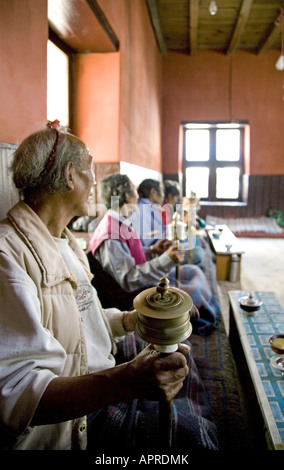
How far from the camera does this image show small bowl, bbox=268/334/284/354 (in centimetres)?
149

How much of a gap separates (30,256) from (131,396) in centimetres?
46

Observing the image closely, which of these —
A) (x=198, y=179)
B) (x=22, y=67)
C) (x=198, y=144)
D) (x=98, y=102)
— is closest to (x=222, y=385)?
(x=22, y=67)

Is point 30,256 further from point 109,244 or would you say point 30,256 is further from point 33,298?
point 109,244

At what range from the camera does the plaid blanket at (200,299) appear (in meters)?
2.26

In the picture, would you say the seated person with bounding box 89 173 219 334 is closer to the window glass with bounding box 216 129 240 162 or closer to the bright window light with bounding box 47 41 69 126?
the bright window light with bounding box 47 41 69 126

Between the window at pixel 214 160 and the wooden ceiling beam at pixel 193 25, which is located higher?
the wooden ceiling beam at pixel 193 25

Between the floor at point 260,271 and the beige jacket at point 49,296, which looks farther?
the floor at point 260,271

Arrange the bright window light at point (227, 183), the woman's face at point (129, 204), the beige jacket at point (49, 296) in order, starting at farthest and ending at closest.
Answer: the bright window light at point (227, 183) → the woman's face at point (129, 204) → the beige jacket at point (49, 296)

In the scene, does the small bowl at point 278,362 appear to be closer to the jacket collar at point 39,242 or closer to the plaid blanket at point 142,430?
the plaid blanket at point 142,430

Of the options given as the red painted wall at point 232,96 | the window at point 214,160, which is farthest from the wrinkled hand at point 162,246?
the red painted wall at point 232,96

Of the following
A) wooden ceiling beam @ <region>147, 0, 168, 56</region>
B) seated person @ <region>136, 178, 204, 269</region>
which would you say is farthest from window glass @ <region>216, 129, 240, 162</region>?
seated person @ <region>136, 178, 204, 269</region>

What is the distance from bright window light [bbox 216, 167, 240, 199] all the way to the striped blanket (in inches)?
24.4

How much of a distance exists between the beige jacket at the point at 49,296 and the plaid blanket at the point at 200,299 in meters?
1.32
